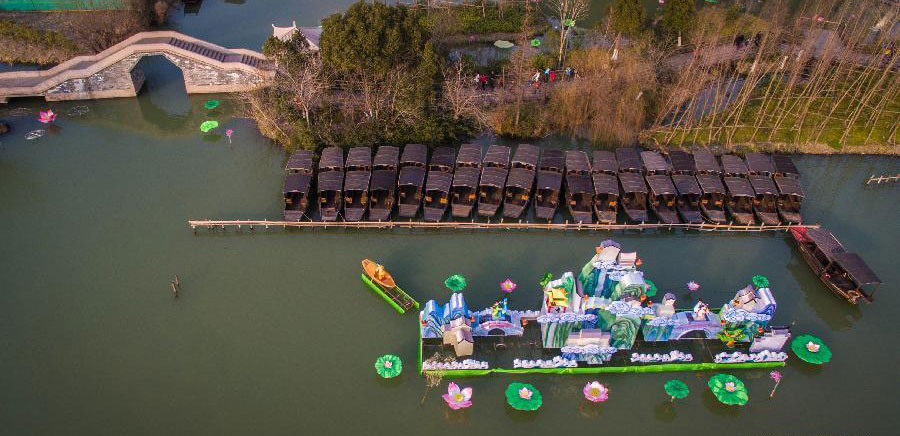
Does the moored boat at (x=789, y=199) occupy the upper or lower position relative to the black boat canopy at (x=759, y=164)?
lower

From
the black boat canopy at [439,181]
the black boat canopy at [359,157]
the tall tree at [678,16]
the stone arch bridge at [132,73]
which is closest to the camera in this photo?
the black boat canopy at [439,181]

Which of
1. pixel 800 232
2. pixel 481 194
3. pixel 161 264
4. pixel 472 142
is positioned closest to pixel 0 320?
pixel 161 264

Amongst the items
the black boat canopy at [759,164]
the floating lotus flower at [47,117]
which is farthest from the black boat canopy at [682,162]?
the floating lotus flower at [47,117]

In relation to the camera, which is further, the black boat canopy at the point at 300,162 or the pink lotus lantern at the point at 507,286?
the black boat canopy at the point at 300,162

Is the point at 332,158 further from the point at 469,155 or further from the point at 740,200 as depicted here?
the point at 740,200

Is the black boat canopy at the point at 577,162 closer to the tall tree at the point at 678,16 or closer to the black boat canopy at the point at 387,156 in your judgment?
the black boat canopy at the point at 387,156

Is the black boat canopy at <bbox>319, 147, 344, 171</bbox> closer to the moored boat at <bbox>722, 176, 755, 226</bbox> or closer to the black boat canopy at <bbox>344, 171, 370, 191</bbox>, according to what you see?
the black boat canopy at <bbox>344, 171, 370, 191</bbox>

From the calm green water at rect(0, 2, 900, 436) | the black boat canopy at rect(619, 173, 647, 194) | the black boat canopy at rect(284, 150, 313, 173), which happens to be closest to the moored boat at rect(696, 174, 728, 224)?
the calm green water at rect(0, 2, 900, 436)

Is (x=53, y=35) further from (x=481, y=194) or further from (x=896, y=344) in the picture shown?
(x=896, y=344)
